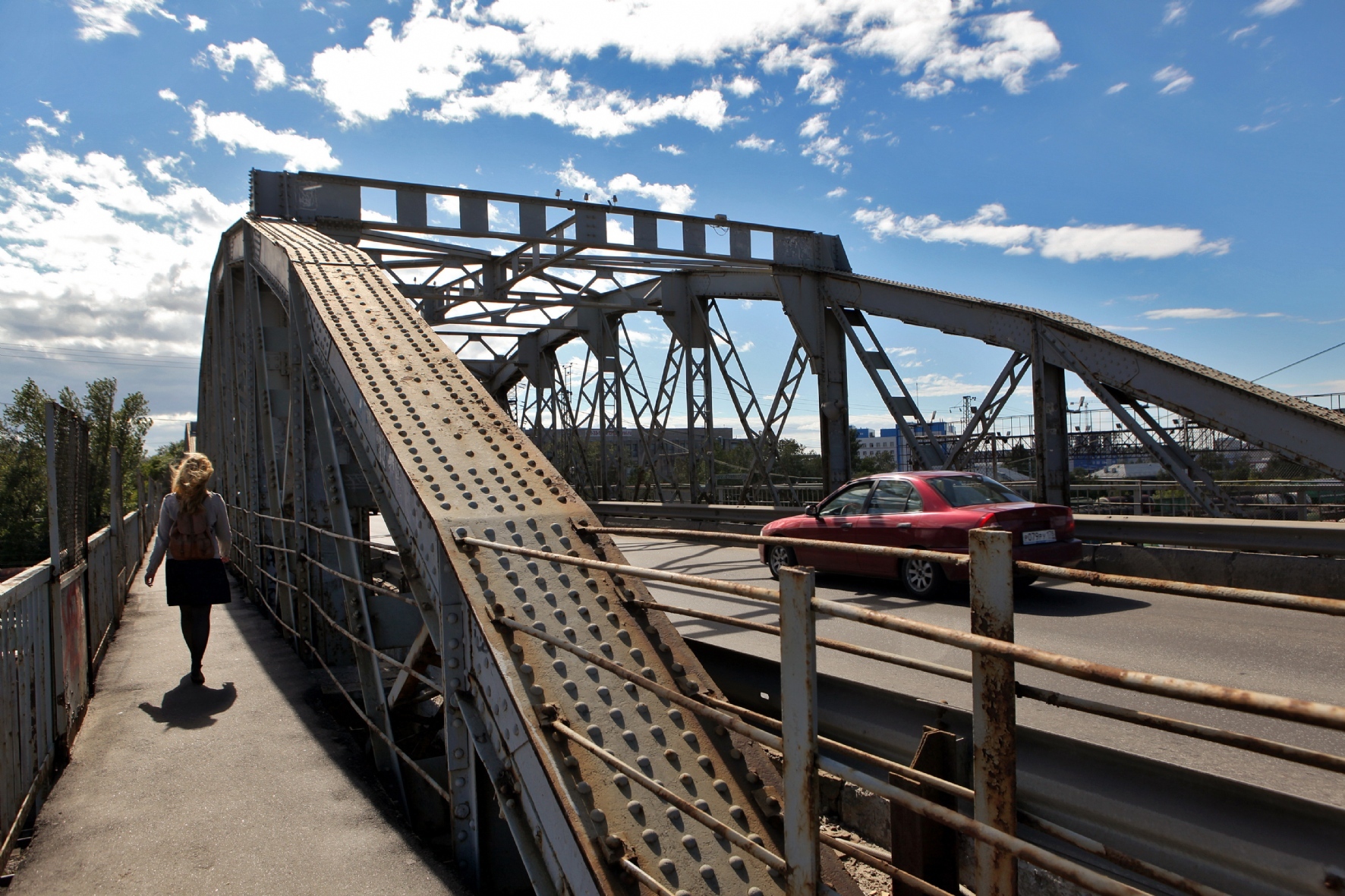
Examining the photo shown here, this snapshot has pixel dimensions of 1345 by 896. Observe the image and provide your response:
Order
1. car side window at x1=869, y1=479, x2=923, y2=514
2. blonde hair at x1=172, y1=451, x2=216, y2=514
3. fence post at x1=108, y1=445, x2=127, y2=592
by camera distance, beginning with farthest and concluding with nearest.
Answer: fence post at x1=108, y1=445, x2=127, y2=592 → car side window at x1=869, y1=479, x2=923, y2=514 → blonde hair at x1=172, y1=451, x2=216, y2=514

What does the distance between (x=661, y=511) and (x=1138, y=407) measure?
10.0 meters

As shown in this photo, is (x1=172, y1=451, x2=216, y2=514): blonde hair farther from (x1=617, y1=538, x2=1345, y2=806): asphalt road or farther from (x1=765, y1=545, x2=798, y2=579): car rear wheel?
(x1=765, y1=545, x2=798, y2=579): car rear wheel

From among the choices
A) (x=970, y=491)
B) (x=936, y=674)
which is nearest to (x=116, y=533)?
(x=970, y=491)

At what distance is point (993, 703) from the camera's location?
6.66ft

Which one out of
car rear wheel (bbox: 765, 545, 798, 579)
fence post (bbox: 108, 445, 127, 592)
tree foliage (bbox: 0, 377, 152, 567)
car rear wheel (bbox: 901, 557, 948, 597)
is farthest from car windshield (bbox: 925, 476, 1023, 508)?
tree foliage (bbox: 0, 377, 152, 567)

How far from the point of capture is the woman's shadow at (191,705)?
5797 millimetres

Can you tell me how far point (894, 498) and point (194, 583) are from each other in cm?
705

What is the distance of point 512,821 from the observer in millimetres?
3119

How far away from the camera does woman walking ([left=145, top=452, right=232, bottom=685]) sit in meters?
6.69

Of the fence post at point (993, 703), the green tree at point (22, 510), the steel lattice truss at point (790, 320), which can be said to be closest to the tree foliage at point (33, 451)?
the green tree at point (22, 510)

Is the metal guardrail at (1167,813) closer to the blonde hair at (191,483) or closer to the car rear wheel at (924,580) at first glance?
the car rear wheel at (924,580)

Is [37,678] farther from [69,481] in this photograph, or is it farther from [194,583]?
[194,583]

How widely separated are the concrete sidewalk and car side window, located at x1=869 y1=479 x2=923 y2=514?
20.7ft

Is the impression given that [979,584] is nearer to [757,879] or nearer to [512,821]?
[757,879]
